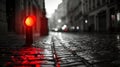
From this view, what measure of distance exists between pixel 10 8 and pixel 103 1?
21.5 meters

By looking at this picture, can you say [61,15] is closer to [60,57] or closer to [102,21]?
[102,21]

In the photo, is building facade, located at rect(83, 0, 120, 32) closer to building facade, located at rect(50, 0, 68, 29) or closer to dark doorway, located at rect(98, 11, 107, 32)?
dark doorway, located at rect(98, 11, 107, 32)

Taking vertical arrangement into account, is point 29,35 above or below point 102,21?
below

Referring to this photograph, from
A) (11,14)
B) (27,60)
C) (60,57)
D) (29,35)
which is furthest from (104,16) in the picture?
(27,60)

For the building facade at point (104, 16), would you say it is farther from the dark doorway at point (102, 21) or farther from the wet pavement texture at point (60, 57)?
the wet pavement texture at point (60, 57)

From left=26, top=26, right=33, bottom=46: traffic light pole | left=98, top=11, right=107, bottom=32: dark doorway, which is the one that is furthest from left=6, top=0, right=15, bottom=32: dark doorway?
left=98, top=11, right=107, bottom=32: dark doorway

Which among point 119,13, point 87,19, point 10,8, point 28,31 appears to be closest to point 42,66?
point 28,31

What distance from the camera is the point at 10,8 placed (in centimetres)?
1762

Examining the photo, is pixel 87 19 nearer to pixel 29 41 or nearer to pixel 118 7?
pixel 118 7

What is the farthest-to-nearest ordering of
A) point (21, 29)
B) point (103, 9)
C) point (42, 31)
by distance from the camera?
point (103, 9)
point (42, 31)
point (21, 29)

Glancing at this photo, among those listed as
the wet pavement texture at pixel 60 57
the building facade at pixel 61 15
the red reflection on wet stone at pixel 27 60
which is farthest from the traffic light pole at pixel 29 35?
the building facade at pixel 61 15

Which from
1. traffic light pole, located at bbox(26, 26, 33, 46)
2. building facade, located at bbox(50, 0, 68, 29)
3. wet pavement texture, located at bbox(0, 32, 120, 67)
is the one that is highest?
building facade, located at bbox(50, 0, 68, 29)

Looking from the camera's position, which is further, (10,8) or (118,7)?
(118,7)

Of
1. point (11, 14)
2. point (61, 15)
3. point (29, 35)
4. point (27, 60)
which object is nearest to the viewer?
point (27, 60)
